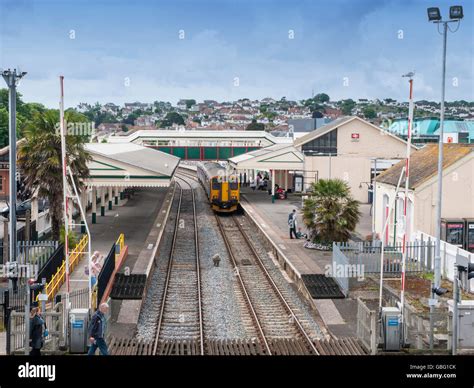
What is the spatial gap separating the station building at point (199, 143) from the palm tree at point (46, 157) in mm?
39030

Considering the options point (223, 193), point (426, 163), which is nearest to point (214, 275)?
point (426, 163)

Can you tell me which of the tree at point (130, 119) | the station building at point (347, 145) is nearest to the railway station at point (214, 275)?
the station building at point (347, 145)

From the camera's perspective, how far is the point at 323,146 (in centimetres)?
4522

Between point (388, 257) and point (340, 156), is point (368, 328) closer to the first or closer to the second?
point (388, 257)

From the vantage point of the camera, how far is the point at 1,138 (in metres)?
65.0

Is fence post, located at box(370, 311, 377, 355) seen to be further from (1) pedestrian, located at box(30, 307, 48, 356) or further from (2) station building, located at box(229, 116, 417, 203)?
(2) station building, located at box(229, 116, 417, 203)

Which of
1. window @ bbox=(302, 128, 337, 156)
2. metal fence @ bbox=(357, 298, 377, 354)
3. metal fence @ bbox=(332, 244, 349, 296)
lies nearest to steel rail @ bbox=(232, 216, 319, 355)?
metal fence @ bbox=(357, 298, 377, 354)

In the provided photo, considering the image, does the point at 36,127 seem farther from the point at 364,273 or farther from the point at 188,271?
the point at 364,273

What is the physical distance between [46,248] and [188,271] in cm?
515

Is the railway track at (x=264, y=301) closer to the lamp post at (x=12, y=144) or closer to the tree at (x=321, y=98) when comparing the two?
the lamp post at (x=12, y=144)

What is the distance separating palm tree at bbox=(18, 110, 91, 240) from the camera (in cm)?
2070

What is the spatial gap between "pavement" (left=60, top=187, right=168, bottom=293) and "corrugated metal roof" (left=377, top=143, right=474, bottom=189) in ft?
30.6

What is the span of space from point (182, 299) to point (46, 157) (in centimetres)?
654
